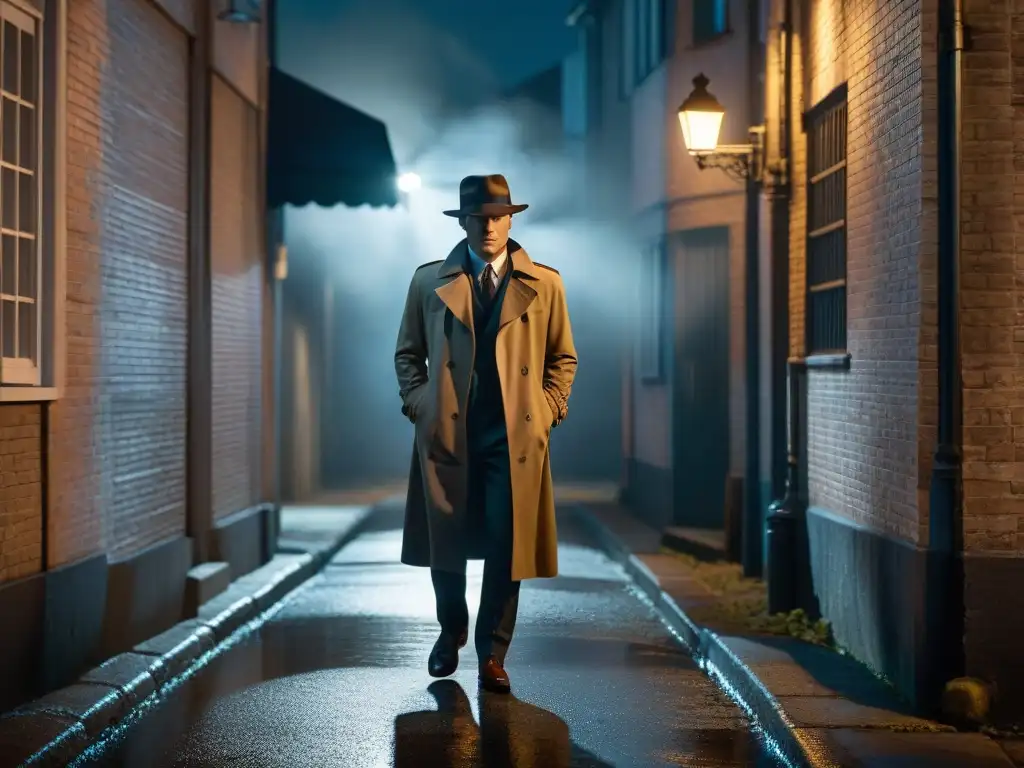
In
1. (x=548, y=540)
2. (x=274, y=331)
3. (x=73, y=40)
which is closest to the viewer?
(x=548, y=540)

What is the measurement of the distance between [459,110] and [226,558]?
24.1 metres

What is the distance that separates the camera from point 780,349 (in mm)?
10375

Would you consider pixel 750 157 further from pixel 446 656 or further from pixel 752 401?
pixel 446 656

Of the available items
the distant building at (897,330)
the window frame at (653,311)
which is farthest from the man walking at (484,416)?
the window frame at (653,311)

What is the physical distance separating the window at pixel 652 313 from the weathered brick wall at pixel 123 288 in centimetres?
688

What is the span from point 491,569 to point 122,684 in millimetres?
1883

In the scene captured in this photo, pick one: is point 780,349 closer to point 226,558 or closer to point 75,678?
point 226,558

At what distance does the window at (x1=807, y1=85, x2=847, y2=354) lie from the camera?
8984 millimetres

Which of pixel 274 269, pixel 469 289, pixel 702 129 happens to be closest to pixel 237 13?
pixel 274 269

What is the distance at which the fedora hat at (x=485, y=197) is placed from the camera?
23.6 feet

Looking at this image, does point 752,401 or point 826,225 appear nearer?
point 826,225

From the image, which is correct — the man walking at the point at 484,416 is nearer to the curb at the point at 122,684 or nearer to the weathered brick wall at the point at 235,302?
the curb at the point at 122,684

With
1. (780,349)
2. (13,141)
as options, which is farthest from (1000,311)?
(13,141)

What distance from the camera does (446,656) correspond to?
7477 millimetres
